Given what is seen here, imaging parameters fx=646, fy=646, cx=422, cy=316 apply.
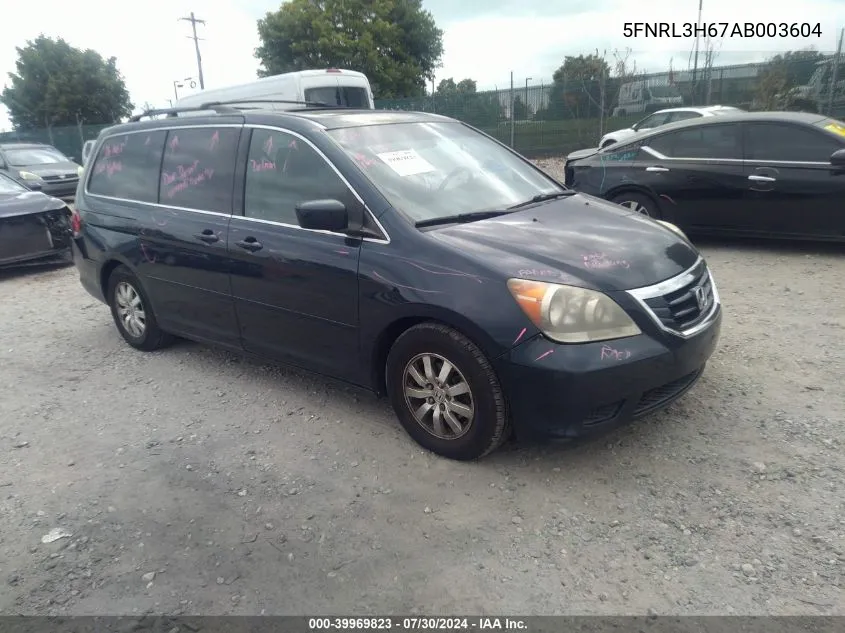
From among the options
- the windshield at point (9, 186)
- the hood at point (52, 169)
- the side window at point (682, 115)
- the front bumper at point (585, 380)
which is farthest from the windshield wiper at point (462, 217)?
the hood at point (52, 169)

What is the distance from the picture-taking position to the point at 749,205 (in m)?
6.77

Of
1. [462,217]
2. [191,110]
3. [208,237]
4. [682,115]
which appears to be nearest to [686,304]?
[462,217]

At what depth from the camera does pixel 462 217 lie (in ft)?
11.7

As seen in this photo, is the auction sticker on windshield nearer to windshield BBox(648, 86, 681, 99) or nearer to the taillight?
the taillight

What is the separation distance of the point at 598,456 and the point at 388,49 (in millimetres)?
35150

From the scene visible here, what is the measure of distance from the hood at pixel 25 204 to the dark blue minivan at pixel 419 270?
4.19m

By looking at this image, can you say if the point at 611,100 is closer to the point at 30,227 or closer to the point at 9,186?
the point at 9,186

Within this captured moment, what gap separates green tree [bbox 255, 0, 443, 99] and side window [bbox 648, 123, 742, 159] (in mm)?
28703

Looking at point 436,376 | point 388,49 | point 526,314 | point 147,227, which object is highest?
point 388,49

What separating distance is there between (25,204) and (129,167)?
172 inches

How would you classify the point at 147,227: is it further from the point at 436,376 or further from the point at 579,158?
the point at 579,158

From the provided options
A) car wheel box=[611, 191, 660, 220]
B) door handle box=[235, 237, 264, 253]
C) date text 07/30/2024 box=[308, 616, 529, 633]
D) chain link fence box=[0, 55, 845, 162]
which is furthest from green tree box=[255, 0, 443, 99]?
date text 07/30/2024 box=[308, 616, 529, 633]

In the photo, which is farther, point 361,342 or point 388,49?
point 388,49

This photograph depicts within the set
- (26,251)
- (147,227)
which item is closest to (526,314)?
(147,227)
